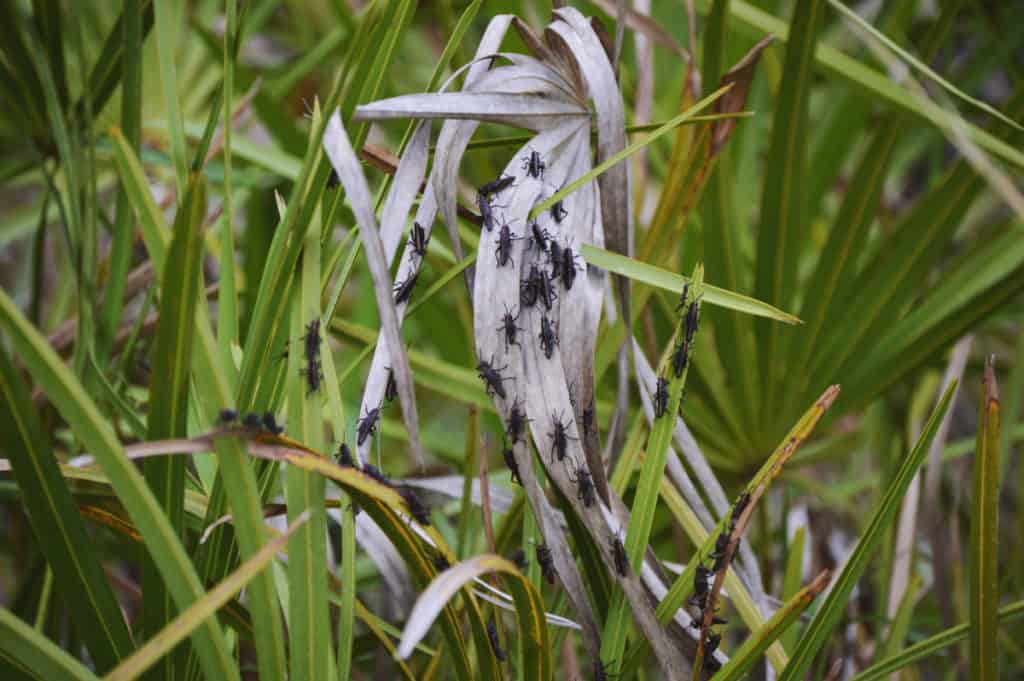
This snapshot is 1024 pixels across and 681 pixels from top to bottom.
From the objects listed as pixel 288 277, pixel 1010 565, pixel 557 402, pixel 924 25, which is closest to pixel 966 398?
pixel 1010 565

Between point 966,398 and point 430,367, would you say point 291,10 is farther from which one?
point 966,398

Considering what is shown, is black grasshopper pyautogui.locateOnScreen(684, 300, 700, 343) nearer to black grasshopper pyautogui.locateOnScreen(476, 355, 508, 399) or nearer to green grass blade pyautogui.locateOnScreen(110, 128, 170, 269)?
black grasshopper pyautogui.locateOnScreen(476, 355, 508, 399)

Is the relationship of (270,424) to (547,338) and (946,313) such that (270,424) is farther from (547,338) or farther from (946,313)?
(946,313)

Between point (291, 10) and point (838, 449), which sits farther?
point (291, 10)

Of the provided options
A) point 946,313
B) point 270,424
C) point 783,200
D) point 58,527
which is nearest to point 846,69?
point 783,200

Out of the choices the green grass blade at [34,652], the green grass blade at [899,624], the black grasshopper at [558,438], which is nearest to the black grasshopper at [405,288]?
the black grasshopper at [558,438]
